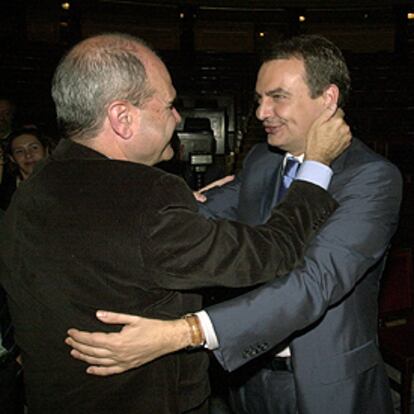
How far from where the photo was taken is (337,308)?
54.9 inches

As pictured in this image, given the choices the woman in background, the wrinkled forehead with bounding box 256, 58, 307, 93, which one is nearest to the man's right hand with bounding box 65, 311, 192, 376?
the wrinkled forehead with bounding box 256, 58, 307, 93

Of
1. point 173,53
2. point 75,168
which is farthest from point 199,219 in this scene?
point 173,53

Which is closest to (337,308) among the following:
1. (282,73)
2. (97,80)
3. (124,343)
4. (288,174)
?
(288,174)

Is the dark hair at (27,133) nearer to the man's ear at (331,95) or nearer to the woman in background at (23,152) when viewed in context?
the woman in background at (23,152)

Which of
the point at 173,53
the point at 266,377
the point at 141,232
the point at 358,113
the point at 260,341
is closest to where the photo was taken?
the point at 141,232

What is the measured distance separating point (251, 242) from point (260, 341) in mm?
306

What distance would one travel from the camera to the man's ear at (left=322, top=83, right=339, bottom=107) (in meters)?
1.62

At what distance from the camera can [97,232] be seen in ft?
3.36

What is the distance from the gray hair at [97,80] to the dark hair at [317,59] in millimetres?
661

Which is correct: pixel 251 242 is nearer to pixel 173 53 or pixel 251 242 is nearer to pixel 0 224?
Answer: pixel 0 224

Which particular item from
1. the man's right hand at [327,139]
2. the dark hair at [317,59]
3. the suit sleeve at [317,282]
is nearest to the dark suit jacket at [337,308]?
the suit sleeve at [317,282]

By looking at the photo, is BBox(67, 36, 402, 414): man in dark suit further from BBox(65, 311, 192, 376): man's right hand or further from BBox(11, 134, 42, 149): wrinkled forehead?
BBox(11, 134, 42, 149): wrinkled forehead

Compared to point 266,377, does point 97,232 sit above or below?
above

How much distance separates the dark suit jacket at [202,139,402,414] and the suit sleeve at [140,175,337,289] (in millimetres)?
148
